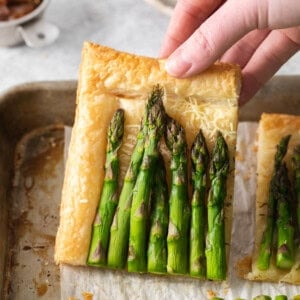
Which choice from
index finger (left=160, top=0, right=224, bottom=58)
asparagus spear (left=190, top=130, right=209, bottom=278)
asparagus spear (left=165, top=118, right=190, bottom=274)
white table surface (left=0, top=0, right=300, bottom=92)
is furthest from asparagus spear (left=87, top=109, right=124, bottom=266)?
white table surface (left=0, top=0, right=300, bottom=92)

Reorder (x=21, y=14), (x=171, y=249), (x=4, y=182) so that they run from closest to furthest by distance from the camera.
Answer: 1. (x=171, y=249)
2. (x=4, y=182)
3. (x=21, y=14)

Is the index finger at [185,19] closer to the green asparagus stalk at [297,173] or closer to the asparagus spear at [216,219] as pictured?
the asparagus spear at [216,219]

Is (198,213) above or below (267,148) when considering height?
below

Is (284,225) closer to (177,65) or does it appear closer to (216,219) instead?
(216,219)

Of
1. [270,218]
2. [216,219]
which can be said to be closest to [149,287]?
[216,219]

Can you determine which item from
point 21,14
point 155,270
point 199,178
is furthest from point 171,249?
point 21,14

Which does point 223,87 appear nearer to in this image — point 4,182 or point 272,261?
point 272,261

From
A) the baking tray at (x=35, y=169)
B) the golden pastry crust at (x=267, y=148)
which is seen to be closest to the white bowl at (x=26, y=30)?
the baking tray at (x=35, y=169)
